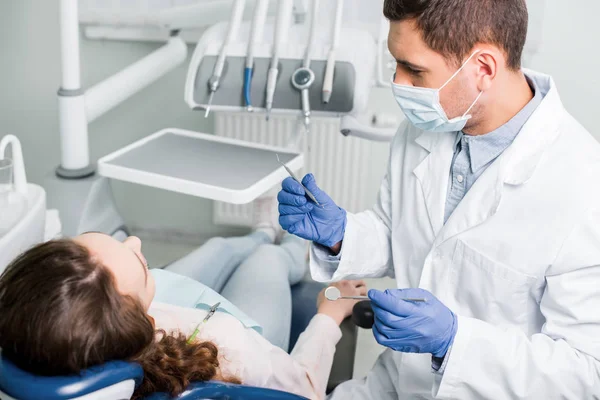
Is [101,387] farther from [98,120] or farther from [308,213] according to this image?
[98,120]

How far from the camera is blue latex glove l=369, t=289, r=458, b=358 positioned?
102 centimetres

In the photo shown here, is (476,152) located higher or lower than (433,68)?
lower

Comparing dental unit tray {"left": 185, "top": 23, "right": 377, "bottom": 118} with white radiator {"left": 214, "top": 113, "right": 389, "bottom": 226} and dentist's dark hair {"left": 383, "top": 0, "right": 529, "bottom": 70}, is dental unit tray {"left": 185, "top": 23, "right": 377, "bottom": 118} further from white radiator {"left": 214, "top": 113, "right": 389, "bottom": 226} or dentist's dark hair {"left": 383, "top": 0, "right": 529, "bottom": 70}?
white radiator {"left": 214, "top": 113, "right": 389, "bottom": 226}

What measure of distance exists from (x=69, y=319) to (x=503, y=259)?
0.71 m

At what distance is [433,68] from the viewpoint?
116 centimetres

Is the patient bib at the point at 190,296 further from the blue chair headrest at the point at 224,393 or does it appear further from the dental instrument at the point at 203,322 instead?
the blue chair headrest at the point at 224,393

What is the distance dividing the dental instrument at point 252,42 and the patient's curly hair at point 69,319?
2.37ft

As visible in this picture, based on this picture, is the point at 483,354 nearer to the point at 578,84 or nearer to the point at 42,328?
the point at 42,328

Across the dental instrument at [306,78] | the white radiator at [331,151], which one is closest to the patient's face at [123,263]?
the dental instrument at [306,78]

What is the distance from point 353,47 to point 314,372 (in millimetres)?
777

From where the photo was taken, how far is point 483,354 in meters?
1.05

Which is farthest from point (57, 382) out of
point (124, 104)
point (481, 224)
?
point (124, 104)

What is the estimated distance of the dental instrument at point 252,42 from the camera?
1.58 m

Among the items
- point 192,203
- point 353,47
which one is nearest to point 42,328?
point 353,47
